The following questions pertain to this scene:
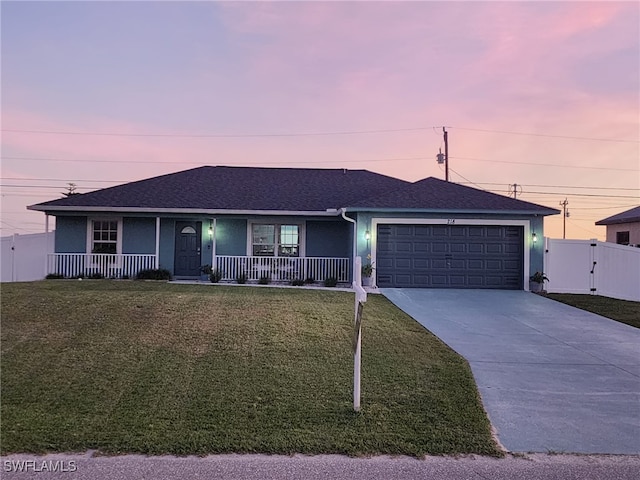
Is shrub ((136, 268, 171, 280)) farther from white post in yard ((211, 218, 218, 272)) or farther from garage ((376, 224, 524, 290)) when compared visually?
garage ((376, 224, 524, 290))

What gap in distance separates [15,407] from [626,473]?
19.1ft

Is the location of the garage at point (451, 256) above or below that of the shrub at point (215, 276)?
above

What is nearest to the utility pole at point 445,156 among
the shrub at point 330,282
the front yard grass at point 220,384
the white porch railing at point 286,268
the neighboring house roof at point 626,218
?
the neighboring house roof at point 626,218

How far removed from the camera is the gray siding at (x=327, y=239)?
16.8m

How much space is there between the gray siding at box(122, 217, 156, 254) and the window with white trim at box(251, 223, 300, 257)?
3759 mm

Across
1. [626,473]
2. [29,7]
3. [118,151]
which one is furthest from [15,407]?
[118,151]

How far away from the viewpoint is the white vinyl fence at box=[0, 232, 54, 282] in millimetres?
15688

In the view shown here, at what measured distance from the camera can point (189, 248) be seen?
17.1m

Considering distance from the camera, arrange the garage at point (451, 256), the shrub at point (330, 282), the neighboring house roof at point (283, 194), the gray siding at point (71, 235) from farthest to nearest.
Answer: the gray siding at point (71, 235)
the shrub at point (330, 282)
the neighboring house roof at point (283, 194)
the garage at point (451, 256)

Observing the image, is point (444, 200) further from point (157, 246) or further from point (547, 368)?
point (157, 246)

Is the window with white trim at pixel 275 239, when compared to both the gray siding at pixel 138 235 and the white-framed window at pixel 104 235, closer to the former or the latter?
the gray siding at pixel 138 235

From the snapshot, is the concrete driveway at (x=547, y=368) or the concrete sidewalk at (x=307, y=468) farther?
the concrete driveway at (x=547, y=368)

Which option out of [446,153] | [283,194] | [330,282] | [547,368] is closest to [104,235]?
[283,194]

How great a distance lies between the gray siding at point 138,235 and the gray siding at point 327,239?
19.1 feet
